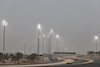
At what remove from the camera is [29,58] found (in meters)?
50.6

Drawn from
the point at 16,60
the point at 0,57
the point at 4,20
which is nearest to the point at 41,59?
the point at 16,60

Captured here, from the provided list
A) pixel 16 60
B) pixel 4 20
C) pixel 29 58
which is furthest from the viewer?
pixel 29 58

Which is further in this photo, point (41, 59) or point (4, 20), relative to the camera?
point (41, 59)

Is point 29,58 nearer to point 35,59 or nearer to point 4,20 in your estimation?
point 35,59

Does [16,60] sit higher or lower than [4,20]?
lower

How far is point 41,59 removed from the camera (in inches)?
2010

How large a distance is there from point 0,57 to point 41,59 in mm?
12352

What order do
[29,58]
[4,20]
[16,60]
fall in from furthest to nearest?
[29,58] → [16,60] → [4,20]

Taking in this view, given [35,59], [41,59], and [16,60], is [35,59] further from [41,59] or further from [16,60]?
[16,60]

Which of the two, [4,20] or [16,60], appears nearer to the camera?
[4,20]

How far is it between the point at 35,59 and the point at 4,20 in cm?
2072

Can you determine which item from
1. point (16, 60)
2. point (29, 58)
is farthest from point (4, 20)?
point (29, 58)

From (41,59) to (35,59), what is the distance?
6.79 ft

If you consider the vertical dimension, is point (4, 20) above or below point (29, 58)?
above
